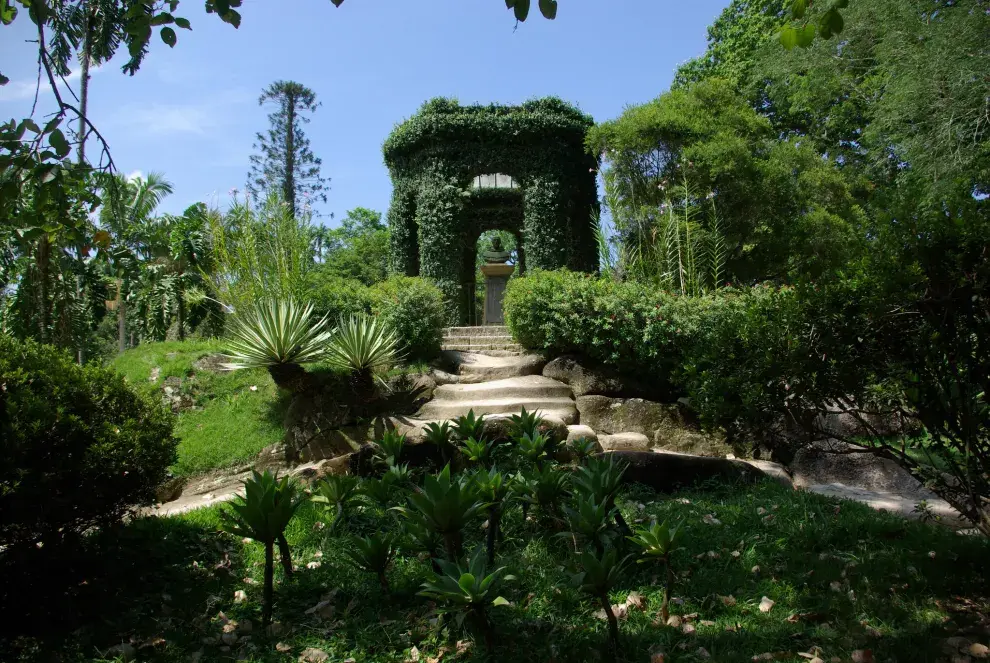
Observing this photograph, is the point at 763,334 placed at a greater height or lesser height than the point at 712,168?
lesser

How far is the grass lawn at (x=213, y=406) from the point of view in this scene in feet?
25.6

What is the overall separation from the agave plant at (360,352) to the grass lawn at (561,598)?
12.3 ft

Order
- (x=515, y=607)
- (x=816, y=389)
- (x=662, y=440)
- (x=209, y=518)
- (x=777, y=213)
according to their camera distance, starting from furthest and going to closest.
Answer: (x=777, y=213)
(x=662, y=440)
(x=209, y=518)
(x=816, y=389)
(x=515, y=607)

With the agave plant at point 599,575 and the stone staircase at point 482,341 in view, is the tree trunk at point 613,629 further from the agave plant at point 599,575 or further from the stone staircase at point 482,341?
the stone staircase at point 482,341

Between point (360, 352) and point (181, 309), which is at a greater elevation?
point (181, 309)

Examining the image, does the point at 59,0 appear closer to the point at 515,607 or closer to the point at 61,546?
the point at 61,546

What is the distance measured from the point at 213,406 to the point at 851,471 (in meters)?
8.28

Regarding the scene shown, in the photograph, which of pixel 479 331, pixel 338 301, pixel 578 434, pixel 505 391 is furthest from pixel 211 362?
pixel 578 434

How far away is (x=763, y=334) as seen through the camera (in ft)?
10.9

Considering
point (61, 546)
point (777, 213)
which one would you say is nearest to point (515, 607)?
point (61, 546)

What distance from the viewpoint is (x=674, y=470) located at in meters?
4.98

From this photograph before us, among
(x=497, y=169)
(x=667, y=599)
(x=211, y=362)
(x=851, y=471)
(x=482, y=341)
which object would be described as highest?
(x=497, y=169)

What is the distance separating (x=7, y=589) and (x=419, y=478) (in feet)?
8.64

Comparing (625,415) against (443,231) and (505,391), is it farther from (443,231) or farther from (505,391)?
(443,231)
